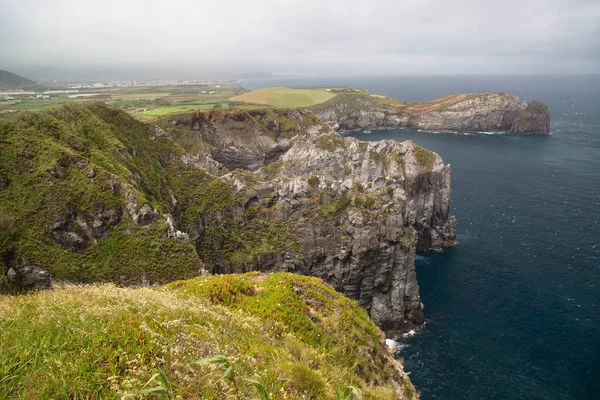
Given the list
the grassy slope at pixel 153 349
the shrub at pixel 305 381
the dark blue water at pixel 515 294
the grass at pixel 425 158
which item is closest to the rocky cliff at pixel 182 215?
the grass at pixel 425 158

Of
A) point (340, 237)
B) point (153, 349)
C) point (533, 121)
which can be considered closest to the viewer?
point (153, 349)

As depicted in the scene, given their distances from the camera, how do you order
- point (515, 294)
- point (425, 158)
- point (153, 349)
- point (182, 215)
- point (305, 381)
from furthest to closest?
point (425, 158)
point (515, 294)
point (182, 215)
point (305, 381)
point (153, 349)

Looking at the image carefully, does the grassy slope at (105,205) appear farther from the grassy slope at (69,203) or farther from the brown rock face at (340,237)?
the brown rock face at (340,237)

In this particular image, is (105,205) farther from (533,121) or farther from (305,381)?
(533,121)

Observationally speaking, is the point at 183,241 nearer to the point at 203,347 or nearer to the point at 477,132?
the point at 203,347

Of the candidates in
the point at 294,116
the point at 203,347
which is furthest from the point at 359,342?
the point at 294,116

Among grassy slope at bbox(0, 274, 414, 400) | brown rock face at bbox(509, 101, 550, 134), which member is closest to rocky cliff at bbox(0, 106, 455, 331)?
grassy slope at bbox(0, 274, 414, 400)

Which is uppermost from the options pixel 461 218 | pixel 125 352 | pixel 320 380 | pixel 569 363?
pixel 125 352

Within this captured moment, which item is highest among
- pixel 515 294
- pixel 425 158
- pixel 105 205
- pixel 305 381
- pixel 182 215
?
pixel 305 381

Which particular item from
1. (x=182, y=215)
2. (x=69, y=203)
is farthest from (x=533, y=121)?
(x=69, y=203)
